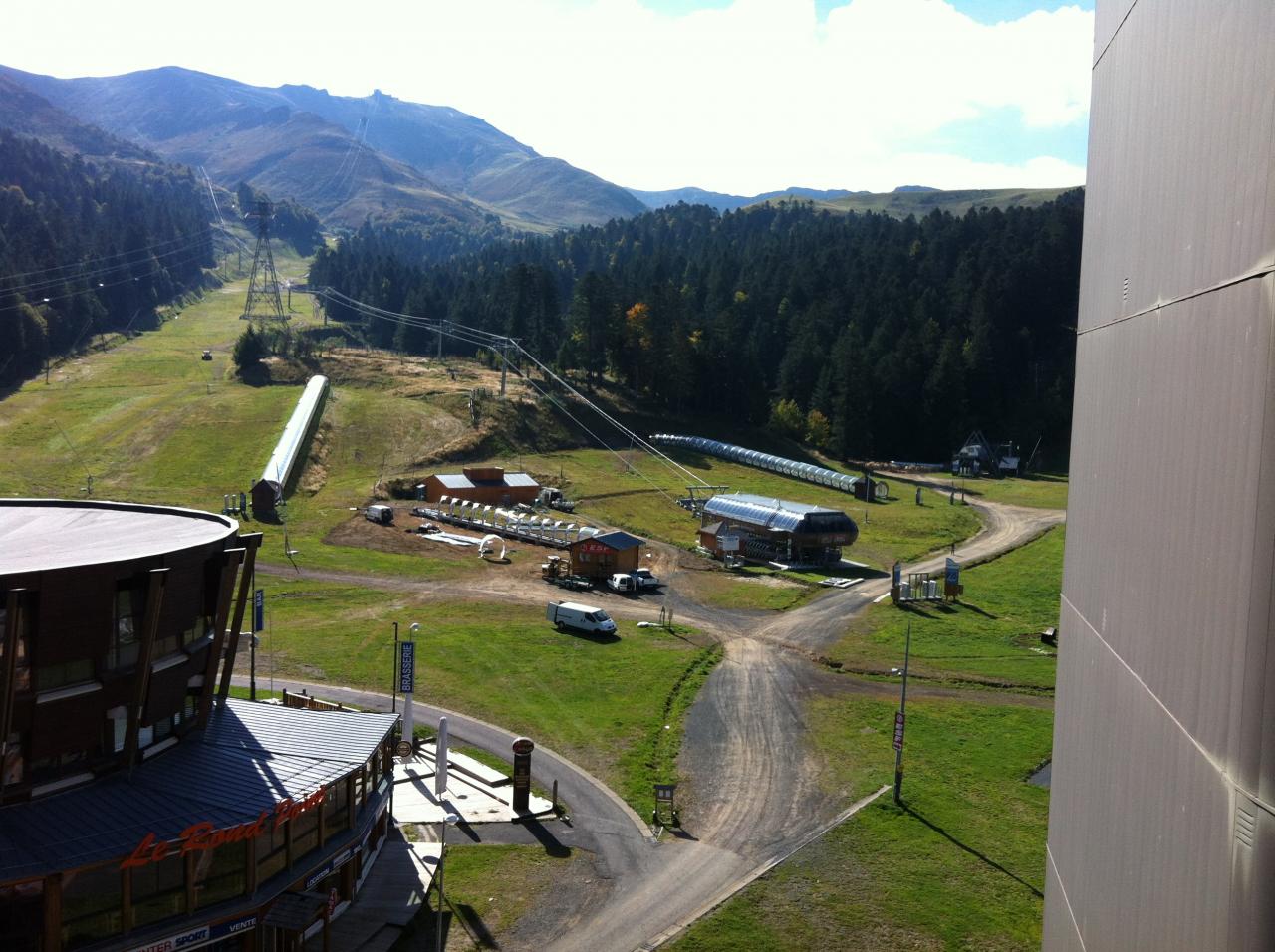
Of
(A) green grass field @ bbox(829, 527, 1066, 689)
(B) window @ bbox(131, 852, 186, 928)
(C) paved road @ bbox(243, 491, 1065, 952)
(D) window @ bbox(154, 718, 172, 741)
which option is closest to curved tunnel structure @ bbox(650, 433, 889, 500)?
(A) green grass field @ bbox(829, 527, 1066, 689)

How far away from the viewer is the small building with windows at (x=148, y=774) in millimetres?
22906

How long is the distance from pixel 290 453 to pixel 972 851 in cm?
8520

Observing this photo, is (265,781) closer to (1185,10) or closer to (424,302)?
(1185,10)

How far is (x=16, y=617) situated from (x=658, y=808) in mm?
22229

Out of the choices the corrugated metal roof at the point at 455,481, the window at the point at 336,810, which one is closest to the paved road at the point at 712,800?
the window at the point at 336,810

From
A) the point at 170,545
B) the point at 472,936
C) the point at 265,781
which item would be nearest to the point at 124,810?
the point at 265,781

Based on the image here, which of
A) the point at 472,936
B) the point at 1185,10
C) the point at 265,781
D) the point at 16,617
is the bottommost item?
the point at 472,936

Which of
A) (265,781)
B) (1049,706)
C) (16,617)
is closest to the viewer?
(16,617)

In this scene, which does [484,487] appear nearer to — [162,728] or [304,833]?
[162,728]

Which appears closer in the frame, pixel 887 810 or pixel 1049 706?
pixel 887 810

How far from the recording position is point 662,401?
5802 inches

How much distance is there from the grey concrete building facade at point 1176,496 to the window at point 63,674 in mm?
22537

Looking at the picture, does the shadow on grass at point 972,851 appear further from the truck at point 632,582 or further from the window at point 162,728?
the truck at point 632,582

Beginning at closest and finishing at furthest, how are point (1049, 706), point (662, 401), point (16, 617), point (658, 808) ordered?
point (16, 617) → point (658, 808) → point (1049, 706) → point (662, 401)
